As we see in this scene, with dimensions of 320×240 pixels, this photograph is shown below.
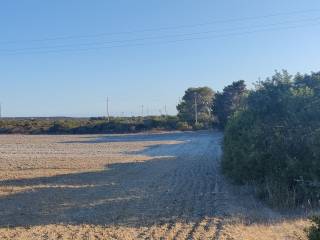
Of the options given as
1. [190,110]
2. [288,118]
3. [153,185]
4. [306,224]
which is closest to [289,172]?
[288,118]

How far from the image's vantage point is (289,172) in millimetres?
15461

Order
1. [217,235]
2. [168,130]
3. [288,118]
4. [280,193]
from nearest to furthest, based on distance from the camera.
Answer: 1. [217,235]
2. [280,193]
3. [288,118]
4. [168,130]

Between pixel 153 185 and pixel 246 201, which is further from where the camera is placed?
pixel 153 185

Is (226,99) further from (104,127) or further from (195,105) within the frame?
(104,127)

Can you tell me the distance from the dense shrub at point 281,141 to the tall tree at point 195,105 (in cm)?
7344

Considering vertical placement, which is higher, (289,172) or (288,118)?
(288,118)

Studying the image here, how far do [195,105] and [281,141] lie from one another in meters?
77.6

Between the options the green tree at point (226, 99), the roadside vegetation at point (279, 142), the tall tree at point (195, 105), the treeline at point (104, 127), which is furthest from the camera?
the tall tree at point (195, 105)

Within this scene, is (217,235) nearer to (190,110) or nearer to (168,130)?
(168,130)

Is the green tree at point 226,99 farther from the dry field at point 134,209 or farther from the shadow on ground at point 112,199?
the dry field at point 134,209

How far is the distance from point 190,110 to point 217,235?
8499cm

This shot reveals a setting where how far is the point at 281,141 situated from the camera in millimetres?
16062

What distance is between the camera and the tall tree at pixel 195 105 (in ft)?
306

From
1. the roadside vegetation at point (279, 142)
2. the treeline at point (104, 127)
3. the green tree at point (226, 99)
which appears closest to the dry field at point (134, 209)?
the roadside vegetation at point (279, 142)
